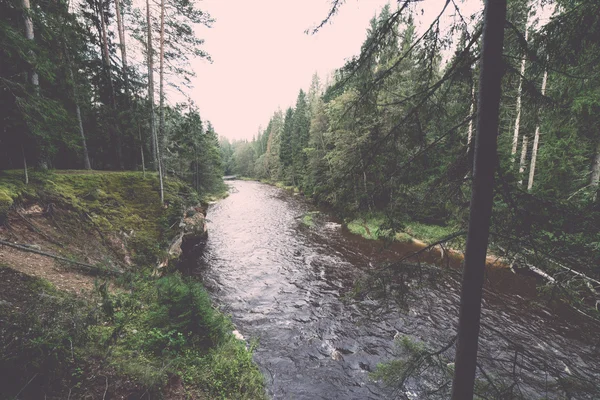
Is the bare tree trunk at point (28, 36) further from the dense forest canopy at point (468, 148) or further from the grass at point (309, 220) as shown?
the grass at point (309, 220)

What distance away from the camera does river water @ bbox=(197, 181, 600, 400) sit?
5051 millimetres

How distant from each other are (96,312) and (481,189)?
20.6 feet

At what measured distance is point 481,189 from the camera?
6.79 ft

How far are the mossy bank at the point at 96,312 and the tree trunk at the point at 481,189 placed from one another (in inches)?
153

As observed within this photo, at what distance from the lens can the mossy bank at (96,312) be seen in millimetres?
2926

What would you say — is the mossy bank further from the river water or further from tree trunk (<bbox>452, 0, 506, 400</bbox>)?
tree trunk (<bbox>452, 0, 506, 400</bbox>)

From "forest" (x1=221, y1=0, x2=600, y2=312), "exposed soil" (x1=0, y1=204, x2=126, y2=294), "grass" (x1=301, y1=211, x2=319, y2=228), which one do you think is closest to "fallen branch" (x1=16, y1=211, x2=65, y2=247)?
"exposed soil" (x1=0, y1=204, x2=126, y2=294)

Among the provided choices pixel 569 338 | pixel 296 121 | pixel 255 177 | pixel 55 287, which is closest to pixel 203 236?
pixel 55 287

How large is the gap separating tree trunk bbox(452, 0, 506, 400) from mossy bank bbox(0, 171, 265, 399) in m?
3.90

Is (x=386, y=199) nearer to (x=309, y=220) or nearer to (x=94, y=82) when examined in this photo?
(x=309, y=220)

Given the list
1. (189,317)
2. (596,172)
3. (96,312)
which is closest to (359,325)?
(189,317)

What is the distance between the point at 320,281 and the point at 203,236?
26.3 feet

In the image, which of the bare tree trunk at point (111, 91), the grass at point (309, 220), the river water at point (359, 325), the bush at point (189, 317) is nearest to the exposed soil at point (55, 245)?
the bush at point (189, 317)

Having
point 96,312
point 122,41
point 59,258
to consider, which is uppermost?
point 122,41
